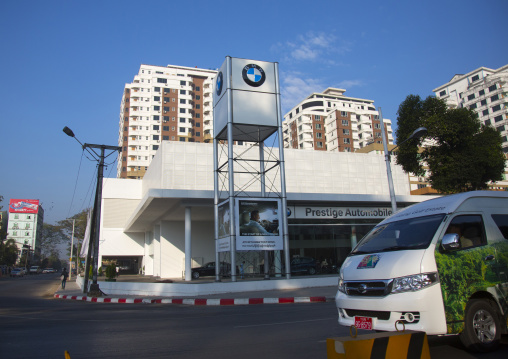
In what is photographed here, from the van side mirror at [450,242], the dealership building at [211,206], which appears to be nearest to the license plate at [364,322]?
the van side mirror at [450,242]

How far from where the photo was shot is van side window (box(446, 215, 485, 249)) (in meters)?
5.41

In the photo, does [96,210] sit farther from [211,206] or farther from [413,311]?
[413,311]

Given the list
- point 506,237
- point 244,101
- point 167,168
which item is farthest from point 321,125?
point 506,237

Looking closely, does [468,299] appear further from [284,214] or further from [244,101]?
[244,101]

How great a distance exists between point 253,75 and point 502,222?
16770 mm

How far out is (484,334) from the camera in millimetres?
4988

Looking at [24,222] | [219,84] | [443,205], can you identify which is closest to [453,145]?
[219,84]

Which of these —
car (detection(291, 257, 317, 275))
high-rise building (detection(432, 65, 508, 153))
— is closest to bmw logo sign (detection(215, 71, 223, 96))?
car (detection(291, 257, 317, 275))

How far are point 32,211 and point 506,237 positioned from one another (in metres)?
149

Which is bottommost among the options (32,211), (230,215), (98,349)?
(98,349)

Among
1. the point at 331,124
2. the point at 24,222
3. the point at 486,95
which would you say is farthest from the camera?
the point at 24,222

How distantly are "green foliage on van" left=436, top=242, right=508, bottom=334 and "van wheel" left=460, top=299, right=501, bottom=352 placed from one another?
111 millimetres

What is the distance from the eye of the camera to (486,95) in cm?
8356

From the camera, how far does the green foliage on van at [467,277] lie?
4801 mm
